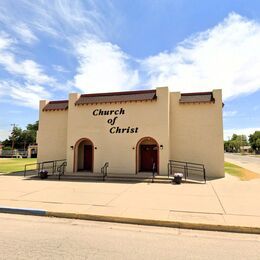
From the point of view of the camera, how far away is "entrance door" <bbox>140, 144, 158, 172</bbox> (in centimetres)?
1939

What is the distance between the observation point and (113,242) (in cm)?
557

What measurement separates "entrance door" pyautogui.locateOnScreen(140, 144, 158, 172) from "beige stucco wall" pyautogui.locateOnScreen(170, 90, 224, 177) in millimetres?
1458

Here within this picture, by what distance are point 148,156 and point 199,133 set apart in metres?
4.50

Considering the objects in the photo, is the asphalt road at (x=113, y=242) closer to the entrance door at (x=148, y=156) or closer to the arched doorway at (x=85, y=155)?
the entrance door at (x=148, y=156)

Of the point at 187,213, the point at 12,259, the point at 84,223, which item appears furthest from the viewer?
the point at 187,213

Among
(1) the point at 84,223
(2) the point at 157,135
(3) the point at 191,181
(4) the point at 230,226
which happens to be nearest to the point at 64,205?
(1) the point at 84,223

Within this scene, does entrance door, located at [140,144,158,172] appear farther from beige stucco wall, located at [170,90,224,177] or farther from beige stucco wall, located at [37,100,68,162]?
beige stucco wall, located at [37,100,68,162]

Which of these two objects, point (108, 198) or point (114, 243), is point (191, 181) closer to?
point (108, 198)

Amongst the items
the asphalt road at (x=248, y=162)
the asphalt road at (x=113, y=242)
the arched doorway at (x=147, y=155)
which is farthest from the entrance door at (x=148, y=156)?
the asphalt road at (x=113, y=242)

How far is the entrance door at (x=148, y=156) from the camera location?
19.4 meters

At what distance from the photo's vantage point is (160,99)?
59.0ft

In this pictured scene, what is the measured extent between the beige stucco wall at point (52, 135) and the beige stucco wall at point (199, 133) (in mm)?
9740

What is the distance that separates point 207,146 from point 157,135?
13.3 ft

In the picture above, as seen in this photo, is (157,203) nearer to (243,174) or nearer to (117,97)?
(117,97)
